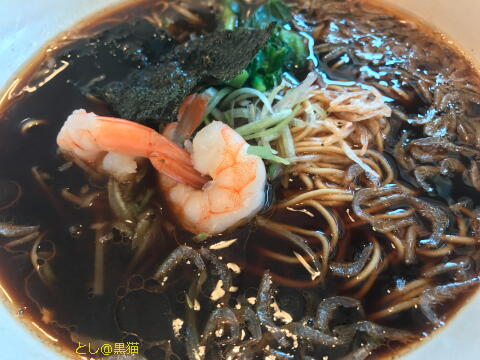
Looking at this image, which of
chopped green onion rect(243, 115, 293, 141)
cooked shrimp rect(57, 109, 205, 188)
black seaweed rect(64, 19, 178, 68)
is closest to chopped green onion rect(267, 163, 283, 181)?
chopped green onion rect(243, 115, 293, 141)

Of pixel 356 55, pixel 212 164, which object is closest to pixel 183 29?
pixel 356 55

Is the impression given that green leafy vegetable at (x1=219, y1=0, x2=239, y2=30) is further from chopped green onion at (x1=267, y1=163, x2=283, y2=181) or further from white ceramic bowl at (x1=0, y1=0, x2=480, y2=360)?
chopped green onion at (x1=267, y1=163, x2=283, y2=181)

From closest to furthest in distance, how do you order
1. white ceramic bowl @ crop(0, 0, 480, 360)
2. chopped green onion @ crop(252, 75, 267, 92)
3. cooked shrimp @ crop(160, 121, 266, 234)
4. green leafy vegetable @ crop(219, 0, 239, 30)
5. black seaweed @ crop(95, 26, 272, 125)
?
1. cooked shrimp @ crop(160, 121, 266, 234)
2. black seaweed @ crop(95, 26, 272, 125)
3. chopped green onion @ crop(252, 75, 267, 92)
4. white ceramic bowl @ crop(0, 0, 480, 360)
5. green leafy vegetable @ crop(219, 0, 239, 30)

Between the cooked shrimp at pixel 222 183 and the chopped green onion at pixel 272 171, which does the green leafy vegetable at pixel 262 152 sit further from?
the chopped green onion at pixel 272 171

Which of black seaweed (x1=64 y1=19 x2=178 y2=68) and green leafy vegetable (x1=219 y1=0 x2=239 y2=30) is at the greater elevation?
green leafy vegetable (x1=219 y1=0 x2=239 y2=30)

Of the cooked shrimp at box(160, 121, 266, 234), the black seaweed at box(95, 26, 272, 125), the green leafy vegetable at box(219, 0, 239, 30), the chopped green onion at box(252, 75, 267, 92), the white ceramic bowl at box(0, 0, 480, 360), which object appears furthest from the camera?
the green leafy vegetable at box(219, 0, 239, 30)

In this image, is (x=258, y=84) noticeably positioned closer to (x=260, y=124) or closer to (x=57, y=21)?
(x=260, y=124)

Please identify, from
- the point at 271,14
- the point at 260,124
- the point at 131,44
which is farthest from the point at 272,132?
the point at 131,44
